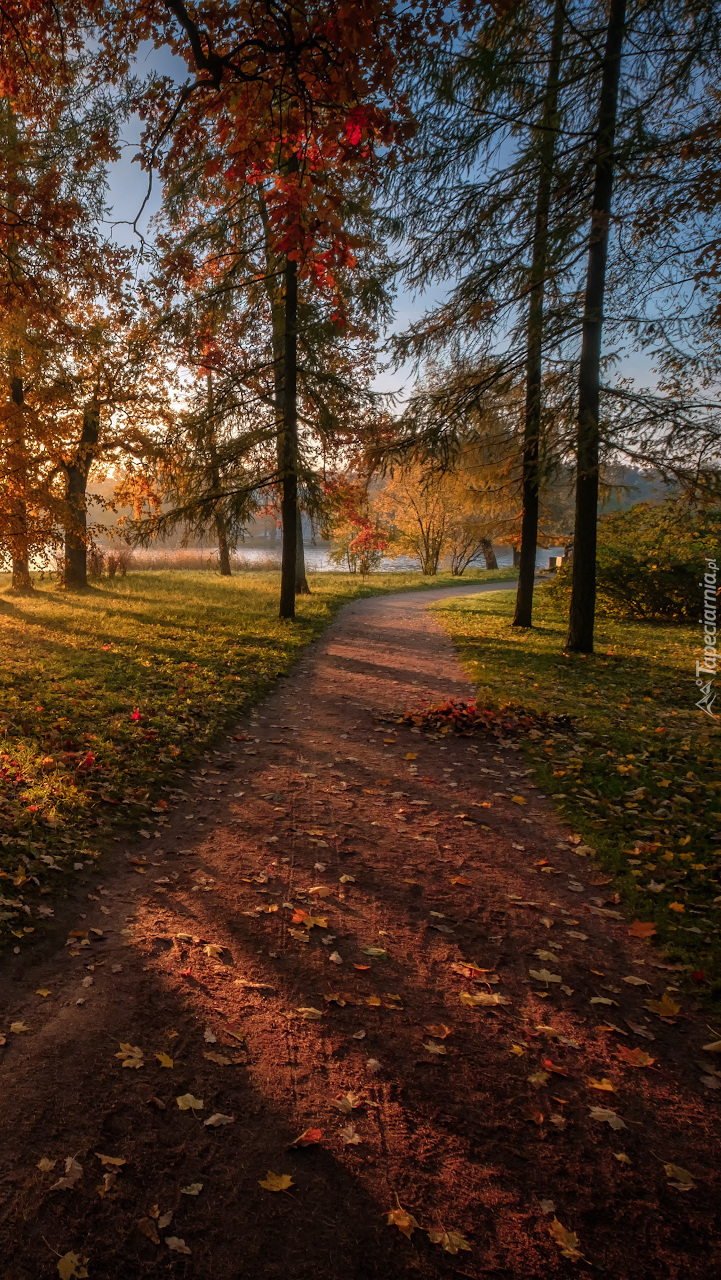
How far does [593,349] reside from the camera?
10016mm

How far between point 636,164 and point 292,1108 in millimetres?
10742

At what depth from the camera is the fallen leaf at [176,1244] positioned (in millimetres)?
2004

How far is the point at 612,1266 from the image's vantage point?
6.59 feet

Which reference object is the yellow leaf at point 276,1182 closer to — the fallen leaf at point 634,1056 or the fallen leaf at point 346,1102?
the fallen leaf at point 346,1102

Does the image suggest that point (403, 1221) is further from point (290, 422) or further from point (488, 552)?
point (488, 552)

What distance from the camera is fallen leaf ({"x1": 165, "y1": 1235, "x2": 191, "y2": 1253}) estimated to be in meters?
2.00

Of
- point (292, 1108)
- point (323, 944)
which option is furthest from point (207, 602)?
point (292, 1108)

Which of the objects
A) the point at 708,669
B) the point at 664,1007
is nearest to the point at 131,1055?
the point at 664,1007

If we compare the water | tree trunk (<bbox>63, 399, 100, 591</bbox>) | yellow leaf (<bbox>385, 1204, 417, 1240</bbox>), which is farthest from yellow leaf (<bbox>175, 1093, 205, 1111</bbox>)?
the water

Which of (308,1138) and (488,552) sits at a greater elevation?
(488,552)

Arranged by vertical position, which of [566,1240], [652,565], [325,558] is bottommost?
[566,1240]

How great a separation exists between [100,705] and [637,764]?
19.3ft

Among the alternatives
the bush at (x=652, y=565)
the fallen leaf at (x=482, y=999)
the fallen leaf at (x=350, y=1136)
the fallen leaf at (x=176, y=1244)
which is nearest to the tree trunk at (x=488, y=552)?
the bush at (x=652, y=565)

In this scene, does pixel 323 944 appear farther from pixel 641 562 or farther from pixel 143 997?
pixel 641 562
